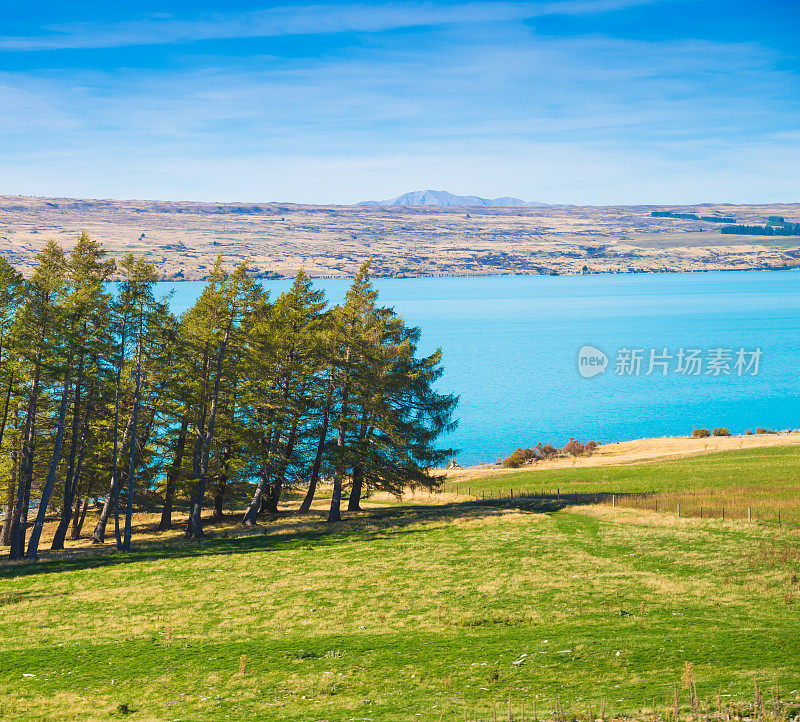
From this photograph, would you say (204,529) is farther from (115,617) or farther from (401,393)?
(115,617)

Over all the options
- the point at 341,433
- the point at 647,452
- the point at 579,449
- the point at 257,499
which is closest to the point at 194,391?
the point at 257,499

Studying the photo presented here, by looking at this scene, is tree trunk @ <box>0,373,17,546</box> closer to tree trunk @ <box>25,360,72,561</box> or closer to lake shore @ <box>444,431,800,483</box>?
tree trunk @ <box>25,360,72,561</box>

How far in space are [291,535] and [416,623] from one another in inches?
684

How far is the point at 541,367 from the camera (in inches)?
5925

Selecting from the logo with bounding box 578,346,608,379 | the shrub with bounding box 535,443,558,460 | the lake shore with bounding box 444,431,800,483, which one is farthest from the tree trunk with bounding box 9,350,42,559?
the logo with bounding box 578,346,608,379

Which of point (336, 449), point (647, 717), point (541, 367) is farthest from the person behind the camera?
point (541, 367)

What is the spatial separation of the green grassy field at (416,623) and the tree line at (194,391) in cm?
627

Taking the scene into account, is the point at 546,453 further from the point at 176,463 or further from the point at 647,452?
the point at 176,463

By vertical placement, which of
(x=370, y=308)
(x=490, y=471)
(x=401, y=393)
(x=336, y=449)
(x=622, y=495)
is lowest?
(x=490, y=471)

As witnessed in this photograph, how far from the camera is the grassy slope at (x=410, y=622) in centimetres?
1653

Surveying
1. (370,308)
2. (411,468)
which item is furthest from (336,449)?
(370,308)

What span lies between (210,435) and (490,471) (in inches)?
1475

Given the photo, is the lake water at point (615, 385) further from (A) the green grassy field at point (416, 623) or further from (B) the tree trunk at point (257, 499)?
(A) the green grassy field at point (416, 623)

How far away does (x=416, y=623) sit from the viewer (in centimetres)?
2205
